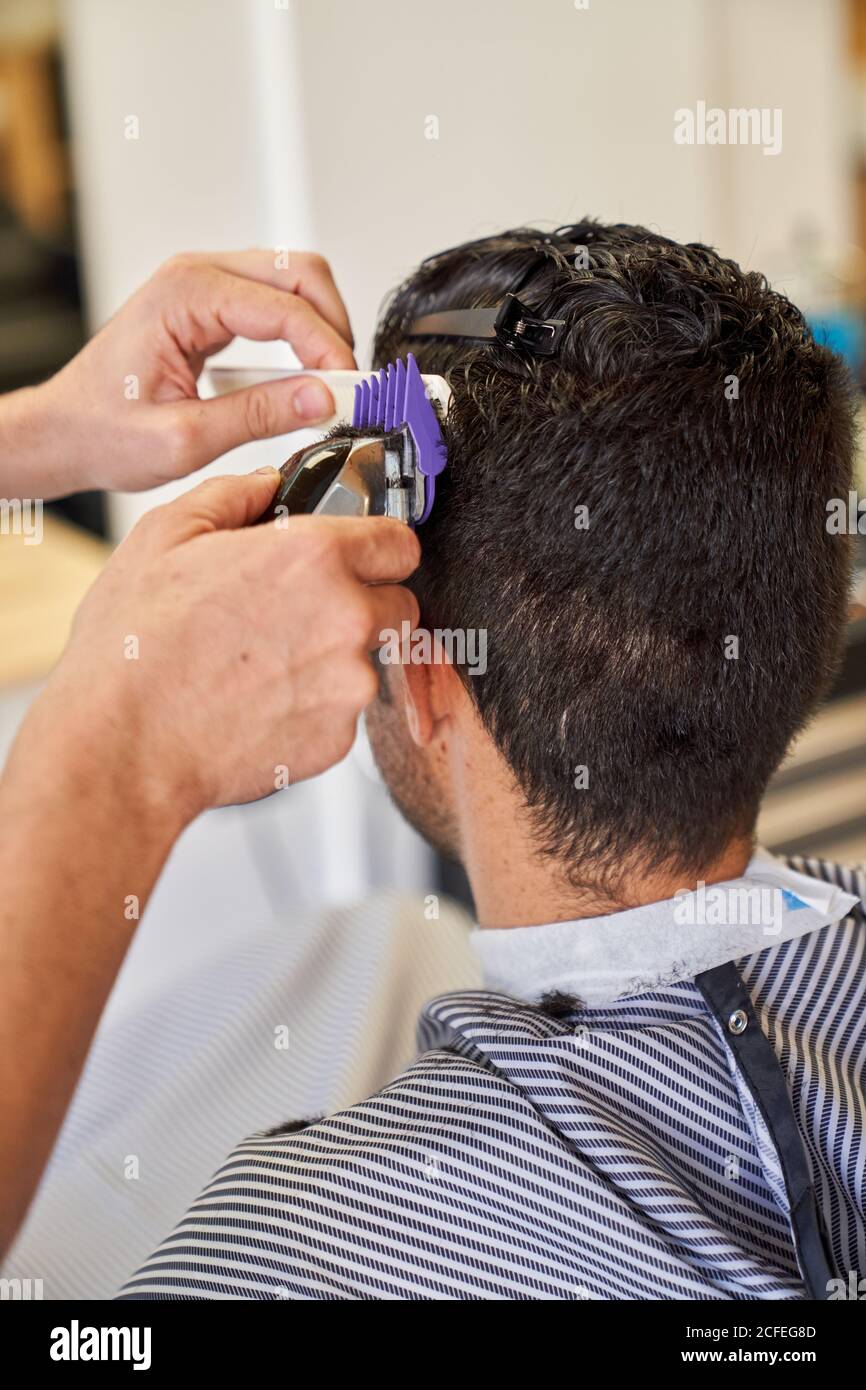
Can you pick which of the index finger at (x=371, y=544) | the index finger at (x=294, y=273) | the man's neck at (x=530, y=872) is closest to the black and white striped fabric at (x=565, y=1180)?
the man's neck at (x=530, y=872)

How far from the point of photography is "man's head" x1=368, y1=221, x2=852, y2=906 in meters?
0.86

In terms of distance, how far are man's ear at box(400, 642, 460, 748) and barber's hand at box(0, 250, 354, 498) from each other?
250mm

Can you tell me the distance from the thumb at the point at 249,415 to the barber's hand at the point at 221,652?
0.96 ft

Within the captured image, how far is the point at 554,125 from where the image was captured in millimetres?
2246

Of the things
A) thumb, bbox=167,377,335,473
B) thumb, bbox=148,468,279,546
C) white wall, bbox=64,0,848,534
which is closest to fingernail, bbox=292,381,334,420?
thumb, bbox=167,377,335,473

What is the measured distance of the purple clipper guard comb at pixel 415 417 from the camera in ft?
2.81

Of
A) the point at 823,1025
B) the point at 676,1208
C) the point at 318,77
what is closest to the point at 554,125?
the point at 318,77

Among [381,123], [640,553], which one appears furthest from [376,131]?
[640,553]

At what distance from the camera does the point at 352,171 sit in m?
2.09

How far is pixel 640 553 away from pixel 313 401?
33cm

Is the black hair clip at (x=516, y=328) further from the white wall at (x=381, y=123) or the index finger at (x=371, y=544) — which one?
the white wall at (x=381, y=123)

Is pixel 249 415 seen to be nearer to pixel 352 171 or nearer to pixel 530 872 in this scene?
pixel 530 872

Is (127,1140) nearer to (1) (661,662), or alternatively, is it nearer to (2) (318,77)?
(1) (661,662)
